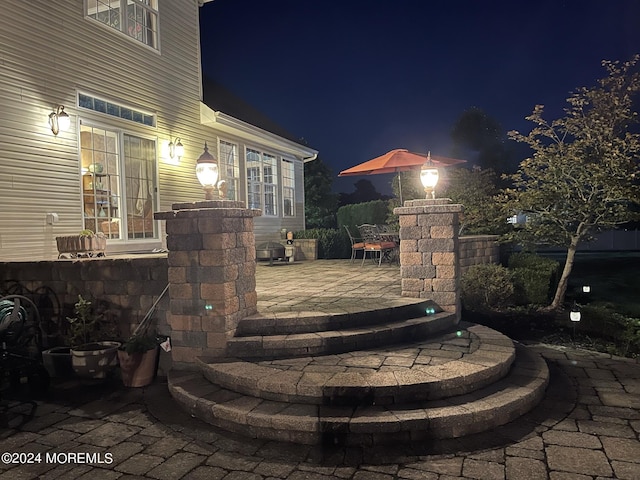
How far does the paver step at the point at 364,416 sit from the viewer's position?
3000 millimetres

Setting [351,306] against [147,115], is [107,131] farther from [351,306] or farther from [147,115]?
[351,306]

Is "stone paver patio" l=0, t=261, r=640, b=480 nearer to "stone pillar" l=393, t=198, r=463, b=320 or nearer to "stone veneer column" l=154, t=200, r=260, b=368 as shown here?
"stone veneer column" l=154, t=200, r=260, b=368

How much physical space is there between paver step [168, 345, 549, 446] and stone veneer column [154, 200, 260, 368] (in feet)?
2.28

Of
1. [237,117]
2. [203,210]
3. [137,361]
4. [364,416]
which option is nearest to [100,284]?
[137,361]

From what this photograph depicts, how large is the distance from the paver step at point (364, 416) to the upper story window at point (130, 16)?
6.94 meters

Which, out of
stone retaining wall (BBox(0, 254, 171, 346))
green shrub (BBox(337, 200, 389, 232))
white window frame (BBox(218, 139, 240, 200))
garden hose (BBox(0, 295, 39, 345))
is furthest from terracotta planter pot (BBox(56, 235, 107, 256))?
green shrub (BBox(337, 200, 389, 232))

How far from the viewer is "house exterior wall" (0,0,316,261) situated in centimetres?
599

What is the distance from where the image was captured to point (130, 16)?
817 centimetres

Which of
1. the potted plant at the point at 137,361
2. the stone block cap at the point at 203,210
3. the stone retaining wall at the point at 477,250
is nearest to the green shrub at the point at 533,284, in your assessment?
the stone retaining wall at the point at 477,250

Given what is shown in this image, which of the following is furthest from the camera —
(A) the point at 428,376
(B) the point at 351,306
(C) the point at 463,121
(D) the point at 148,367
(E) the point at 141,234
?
(C) the point at 463,121

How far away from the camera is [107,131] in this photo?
7.62 metres

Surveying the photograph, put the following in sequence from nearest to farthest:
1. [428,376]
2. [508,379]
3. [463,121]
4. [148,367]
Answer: [428,376], [508,379], [148,367], [463,121]

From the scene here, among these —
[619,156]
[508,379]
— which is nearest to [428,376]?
[508,379]

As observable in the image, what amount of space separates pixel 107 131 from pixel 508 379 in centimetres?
726
